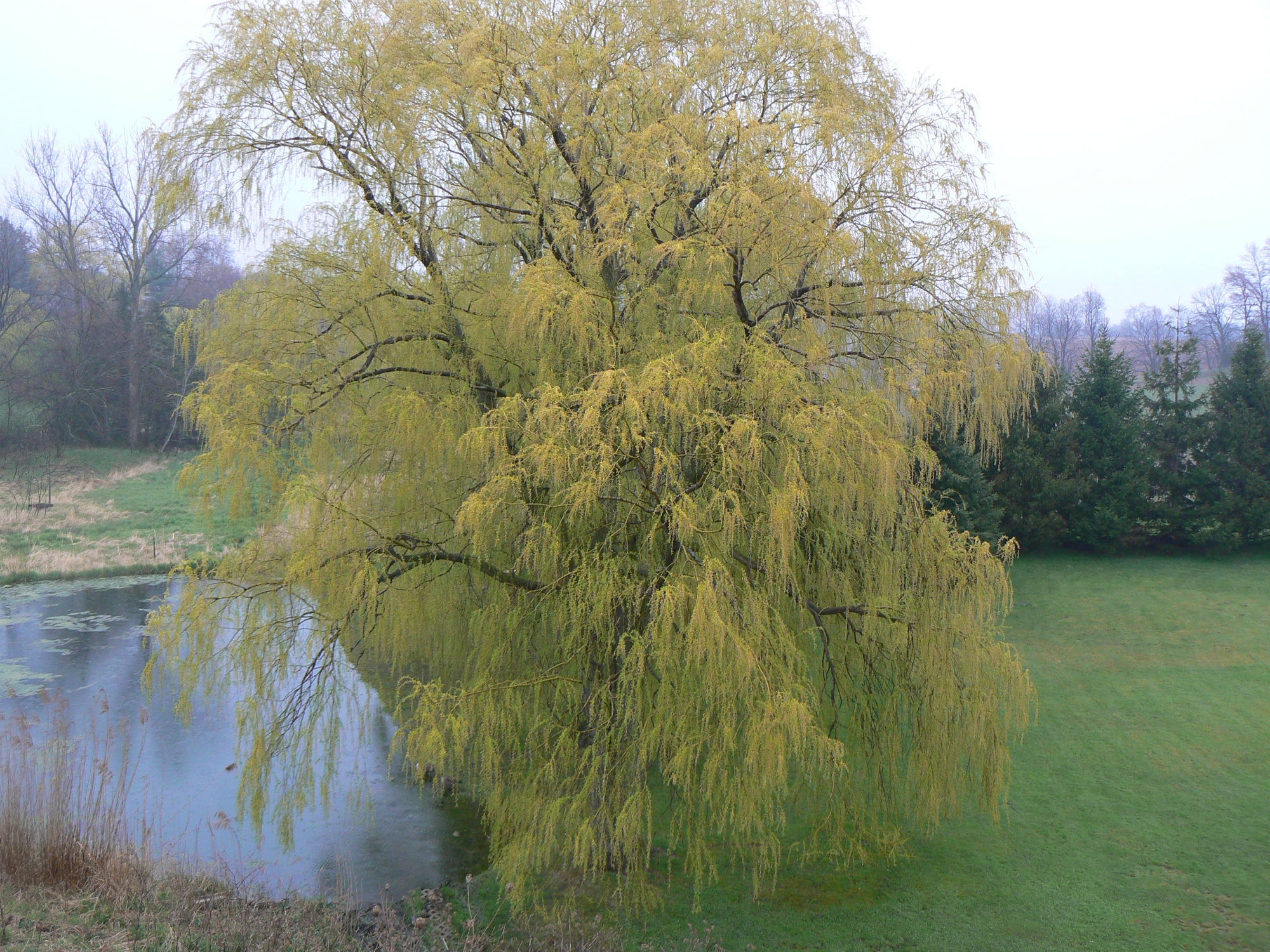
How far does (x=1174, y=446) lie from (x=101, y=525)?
77.2 feet

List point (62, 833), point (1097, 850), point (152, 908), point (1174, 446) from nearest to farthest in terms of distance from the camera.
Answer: point (152, 908)
point (62, 833)
point (1097, 850)
point (1174, 446)

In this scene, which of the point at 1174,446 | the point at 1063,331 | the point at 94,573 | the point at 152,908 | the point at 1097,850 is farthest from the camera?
the point at 1063,331

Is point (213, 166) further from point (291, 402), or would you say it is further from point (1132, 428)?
point (1132, 428)

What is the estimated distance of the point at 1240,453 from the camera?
17234 mm

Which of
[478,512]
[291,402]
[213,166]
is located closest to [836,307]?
[478,512]

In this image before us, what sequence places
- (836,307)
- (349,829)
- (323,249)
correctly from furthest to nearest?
(349,829) < (323,249) < (836,307)

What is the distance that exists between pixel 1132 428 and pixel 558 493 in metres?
15.8

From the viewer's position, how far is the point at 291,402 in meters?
6.00

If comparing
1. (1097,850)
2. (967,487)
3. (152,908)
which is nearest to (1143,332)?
(967,487)

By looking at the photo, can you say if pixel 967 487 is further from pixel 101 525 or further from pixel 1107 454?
pixel 101 525

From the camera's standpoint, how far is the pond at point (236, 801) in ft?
21.6

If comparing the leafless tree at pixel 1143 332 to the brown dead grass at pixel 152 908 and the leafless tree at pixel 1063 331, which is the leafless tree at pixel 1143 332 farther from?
the brown dead grass at pixel 152 908

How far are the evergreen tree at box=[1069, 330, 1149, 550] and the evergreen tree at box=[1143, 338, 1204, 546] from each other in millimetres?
443

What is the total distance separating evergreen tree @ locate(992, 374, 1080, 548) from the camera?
56.2ft
